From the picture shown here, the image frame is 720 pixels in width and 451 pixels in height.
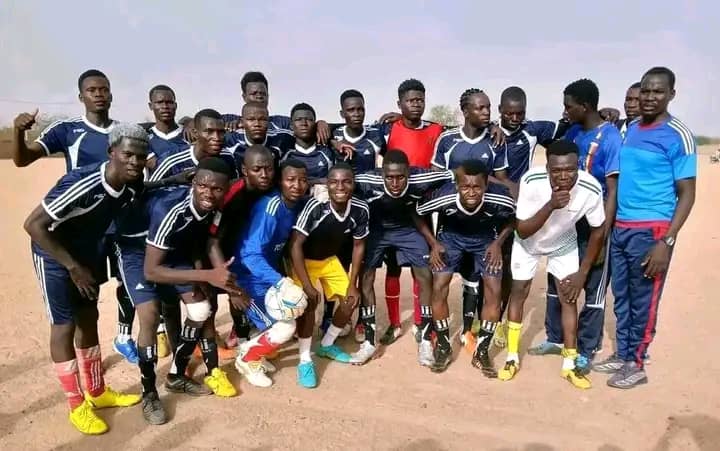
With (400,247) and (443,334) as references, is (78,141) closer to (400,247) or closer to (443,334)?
(400,247)

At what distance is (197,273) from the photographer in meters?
4.30

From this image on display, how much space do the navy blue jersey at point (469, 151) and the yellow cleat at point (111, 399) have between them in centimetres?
340

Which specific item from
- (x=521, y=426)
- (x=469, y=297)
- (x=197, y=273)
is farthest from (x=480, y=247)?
(x=197, y=273)

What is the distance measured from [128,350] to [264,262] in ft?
5.58

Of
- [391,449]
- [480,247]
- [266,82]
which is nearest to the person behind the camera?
[391,449]

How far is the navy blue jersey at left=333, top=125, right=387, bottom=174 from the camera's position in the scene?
240 inches

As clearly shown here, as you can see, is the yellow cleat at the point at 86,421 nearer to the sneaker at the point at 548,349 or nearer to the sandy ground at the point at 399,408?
the sandy ground at the point at 399,408

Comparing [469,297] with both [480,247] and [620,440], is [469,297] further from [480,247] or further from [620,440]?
[620,440]

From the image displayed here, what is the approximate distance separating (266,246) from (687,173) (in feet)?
11.3

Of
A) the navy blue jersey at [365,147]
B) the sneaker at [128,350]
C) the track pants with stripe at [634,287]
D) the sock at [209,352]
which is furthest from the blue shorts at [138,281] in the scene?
the track pants with stripe at [634,287]

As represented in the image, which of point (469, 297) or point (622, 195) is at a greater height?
point (622, 195)

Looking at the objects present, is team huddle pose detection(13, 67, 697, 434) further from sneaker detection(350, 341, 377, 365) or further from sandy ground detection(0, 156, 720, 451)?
sandy ground detection(0, 156, 720, 451)

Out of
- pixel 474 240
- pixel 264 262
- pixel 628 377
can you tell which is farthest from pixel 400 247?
pixel 628 377

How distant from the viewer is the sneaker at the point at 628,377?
4961 mm
